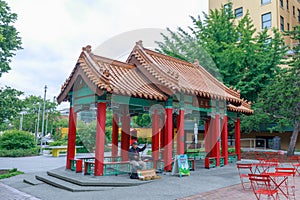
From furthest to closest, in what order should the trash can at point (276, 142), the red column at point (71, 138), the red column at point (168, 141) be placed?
the trash can at point (276, 142) < the red column at point (71, 138) < the red column at point (168, 141)

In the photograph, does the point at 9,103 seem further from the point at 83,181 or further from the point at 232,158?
the point at 232,158

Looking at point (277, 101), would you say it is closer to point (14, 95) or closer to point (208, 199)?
point (208, 199)

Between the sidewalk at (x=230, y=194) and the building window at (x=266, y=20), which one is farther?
the building window at (x=266, y=20)

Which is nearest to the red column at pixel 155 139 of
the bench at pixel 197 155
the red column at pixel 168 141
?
the red column at pixel 168 141

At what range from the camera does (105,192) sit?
842 cm

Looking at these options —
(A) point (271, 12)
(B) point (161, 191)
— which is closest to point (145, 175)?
(B) point (161, 191)

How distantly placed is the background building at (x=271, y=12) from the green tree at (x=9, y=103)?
24.8m

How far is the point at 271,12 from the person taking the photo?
31938mm

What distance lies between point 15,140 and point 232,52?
21417 mm

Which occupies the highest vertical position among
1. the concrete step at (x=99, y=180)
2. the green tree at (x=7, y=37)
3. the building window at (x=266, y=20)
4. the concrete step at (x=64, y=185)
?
the building window at (x=266, y=20)

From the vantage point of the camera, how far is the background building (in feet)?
104

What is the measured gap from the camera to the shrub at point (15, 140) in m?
25.0

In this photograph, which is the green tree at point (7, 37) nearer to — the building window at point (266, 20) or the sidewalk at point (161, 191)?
the sidewalk at point (161, 191)

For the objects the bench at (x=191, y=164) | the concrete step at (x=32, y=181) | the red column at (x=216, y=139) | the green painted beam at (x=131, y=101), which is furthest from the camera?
the red column at (x=216, y=139)
